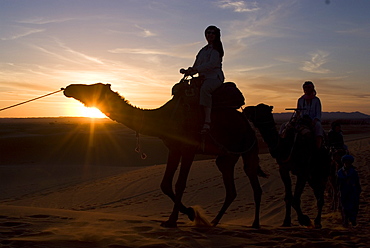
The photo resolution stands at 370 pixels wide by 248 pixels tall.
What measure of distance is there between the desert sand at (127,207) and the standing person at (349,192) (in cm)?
32

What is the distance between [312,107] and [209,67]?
2.97 meters

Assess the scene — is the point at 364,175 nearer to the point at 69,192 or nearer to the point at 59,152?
the point at 69,192

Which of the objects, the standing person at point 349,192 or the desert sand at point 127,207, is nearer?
the desert sand at point 127,207

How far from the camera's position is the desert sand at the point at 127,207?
17.7ft

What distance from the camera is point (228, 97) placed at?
740 centimetres

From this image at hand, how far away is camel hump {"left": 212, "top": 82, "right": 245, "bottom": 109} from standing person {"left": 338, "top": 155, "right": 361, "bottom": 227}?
2.67m

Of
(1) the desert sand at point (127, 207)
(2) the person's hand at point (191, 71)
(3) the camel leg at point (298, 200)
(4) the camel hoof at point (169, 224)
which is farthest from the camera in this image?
(3) the camel leg at point (298, 200)

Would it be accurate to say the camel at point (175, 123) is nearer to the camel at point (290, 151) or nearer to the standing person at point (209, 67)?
the standing person at point (209, 67)

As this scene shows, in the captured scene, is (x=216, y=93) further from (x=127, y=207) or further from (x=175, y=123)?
(x=127, y=207)

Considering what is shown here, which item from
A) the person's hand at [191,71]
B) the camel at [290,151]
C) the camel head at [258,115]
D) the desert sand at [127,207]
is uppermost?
the person's hand at [191,71]

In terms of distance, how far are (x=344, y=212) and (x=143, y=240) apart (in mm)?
4948

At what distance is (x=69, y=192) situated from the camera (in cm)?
1867

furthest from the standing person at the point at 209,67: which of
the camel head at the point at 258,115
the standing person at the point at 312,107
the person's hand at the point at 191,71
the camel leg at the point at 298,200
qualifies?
the camel leg at the point at 298,200

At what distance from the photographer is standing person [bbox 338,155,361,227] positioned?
8.12 meters
